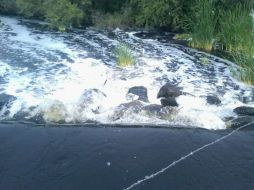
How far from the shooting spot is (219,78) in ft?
39.5

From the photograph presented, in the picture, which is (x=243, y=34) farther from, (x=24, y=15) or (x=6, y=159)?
(x=24, y=15)

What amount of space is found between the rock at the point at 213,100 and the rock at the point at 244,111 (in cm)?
58

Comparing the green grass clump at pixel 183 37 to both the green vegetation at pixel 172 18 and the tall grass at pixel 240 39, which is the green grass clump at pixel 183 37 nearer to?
the green vegetation at pixel 172 18

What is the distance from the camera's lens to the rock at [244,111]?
31.0 feet

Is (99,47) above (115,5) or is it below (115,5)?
below

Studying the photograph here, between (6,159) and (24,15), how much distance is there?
49.2 feet

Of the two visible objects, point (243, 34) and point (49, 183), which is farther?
point (243, 34)

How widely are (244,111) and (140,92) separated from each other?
2658 millimetres

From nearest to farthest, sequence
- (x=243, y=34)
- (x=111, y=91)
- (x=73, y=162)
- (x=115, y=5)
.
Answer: (x=73, y=162)
(x=111, y=91)
(x=243, y=34)
(x=115, y=5)

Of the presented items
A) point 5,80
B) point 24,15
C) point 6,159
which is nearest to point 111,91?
point 5,80

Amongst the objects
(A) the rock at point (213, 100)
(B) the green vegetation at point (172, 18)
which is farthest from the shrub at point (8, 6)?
(A) the rock at point (213, 100)

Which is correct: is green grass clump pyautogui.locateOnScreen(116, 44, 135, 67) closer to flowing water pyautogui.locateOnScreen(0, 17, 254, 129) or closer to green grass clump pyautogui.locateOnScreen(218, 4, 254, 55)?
flowing water pyautogui.locateOnScreen(0, 17, 254, 129)

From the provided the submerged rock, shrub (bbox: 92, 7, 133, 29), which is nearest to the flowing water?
the submerged rock

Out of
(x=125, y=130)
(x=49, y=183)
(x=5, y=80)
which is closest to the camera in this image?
(x=49, y=183)
